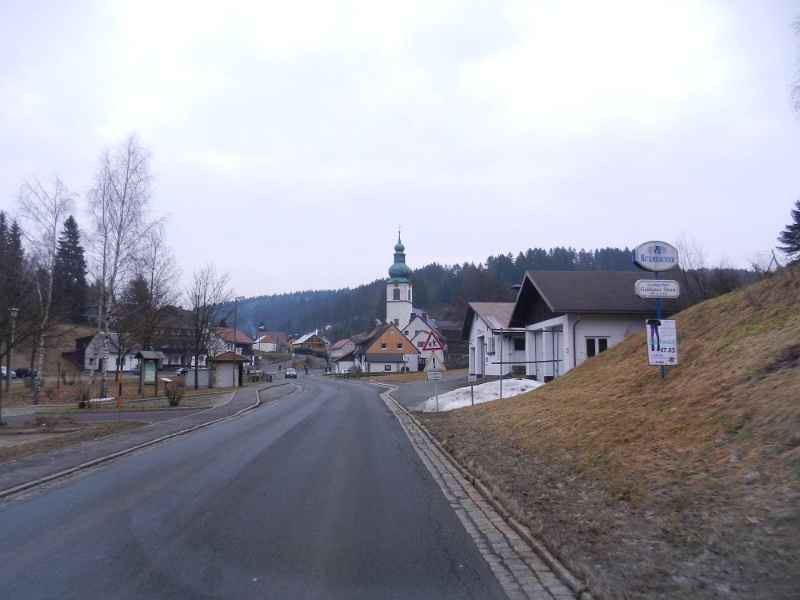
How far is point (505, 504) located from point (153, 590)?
456 centimetres

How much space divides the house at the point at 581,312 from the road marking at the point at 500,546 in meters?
19.0

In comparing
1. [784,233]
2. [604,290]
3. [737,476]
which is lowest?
[737,476]

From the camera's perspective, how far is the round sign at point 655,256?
14953 mm

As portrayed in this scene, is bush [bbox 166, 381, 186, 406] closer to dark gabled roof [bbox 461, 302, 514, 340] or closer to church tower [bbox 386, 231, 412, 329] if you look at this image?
dark gabled roof [bbox 461, 302, 514, 340]

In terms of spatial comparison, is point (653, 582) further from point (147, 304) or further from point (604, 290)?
point (147, 304)

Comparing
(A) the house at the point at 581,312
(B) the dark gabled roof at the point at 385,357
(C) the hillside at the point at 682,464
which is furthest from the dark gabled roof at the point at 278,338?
(C) the hillside at the point at 682,464

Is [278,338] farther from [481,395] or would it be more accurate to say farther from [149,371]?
[481,395]

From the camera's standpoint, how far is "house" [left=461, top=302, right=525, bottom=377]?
39.8m

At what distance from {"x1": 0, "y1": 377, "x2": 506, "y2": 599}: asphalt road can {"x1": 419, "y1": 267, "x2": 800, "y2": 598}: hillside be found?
1.17 m

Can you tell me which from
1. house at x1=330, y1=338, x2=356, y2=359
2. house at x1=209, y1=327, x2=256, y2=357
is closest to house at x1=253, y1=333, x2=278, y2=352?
house at x1=330, y1=338, x2=356, y2=359

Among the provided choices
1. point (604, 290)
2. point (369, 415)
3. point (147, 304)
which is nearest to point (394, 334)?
point (147, 304)

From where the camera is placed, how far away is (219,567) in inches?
241

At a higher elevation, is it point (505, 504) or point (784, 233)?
point (784, 233)

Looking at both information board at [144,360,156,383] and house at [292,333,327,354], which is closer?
information board at [144,360,156,383]
